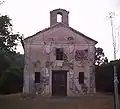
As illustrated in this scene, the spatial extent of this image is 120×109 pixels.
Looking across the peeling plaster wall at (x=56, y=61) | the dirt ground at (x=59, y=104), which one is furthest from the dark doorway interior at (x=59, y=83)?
the dirt ground at (x=59, y=104)

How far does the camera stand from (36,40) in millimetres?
31609

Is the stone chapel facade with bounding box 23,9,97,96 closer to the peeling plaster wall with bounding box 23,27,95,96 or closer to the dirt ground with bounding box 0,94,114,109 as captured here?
the peeling plaster wall with bounding box 23,27,95,96

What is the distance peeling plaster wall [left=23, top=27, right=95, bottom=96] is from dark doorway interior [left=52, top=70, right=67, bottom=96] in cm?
37

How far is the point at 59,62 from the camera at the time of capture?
31.6 m

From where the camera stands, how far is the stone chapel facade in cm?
3120

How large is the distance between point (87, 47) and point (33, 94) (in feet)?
25.9

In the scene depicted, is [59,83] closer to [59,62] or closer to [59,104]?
[59,62]

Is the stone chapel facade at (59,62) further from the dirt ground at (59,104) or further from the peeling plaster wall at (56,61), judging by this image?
the dirt ground at (59,104)

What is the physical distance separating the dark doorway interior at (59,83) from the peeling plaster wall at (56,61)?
1.21 ft

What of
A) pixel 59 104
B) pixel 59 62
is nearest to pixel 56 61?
pixel 59 62

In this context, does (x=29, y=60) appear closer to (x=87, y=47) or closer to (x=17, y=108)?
(x=87, y=47)

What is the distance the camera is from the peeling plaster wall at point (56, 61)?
31.2 m

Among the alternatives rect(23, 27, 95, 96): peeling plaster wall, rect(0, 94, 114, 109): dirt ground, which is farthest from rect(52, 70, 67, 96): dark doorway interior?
rect(0, 94, 114, 109): dirt ground

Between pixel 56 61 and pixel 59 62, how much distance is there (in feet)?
1.15
